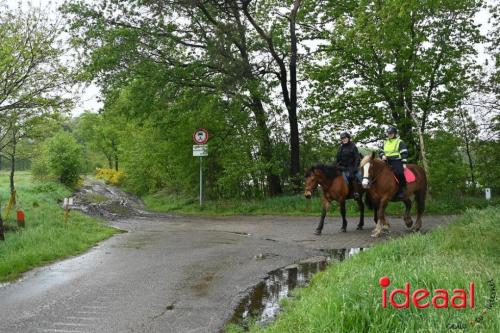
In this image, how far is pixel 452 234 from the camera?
8.21 meters

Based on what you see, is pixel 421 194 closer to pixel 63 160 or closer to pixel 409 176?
pixel 409 176

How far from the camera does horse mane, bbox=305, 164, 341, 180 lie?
40.7ft

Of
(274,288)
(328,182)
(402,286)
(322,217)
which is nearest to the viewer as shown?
(402,286)

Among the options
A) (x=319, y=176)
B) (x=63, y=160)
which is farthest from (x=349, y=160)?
(x=63, y=160)

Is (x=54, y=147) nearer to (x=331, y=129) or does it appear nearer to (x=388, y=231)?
(x=331, y=129)

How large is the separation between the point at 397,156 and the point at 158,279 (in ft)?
23.0

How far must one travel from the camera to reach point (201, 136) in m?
21.4

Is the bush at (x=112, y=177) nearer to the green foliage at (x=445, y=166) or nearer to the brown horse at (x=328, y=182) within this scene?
the green foliage at (x=445, y=166)

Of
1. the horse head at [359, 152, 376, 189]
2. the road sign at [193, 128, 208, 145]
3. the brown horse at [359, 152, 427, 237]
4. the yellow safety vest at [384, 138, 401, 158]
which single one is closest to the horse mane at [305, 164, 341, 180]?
the brown horse at [359, 152, 427, 237]

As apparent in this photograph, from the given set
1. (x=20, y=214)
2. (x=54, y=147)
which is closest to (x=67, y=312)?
(x=20, y=214)

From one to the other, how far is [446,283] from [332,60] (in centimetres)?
1687

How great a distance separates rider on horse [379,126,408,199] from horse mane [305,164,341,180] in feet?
4.33

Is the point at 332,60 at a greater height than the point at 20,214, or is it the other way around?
the point at 332,60

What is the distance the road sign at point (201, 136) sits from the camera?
2128 centimetres
